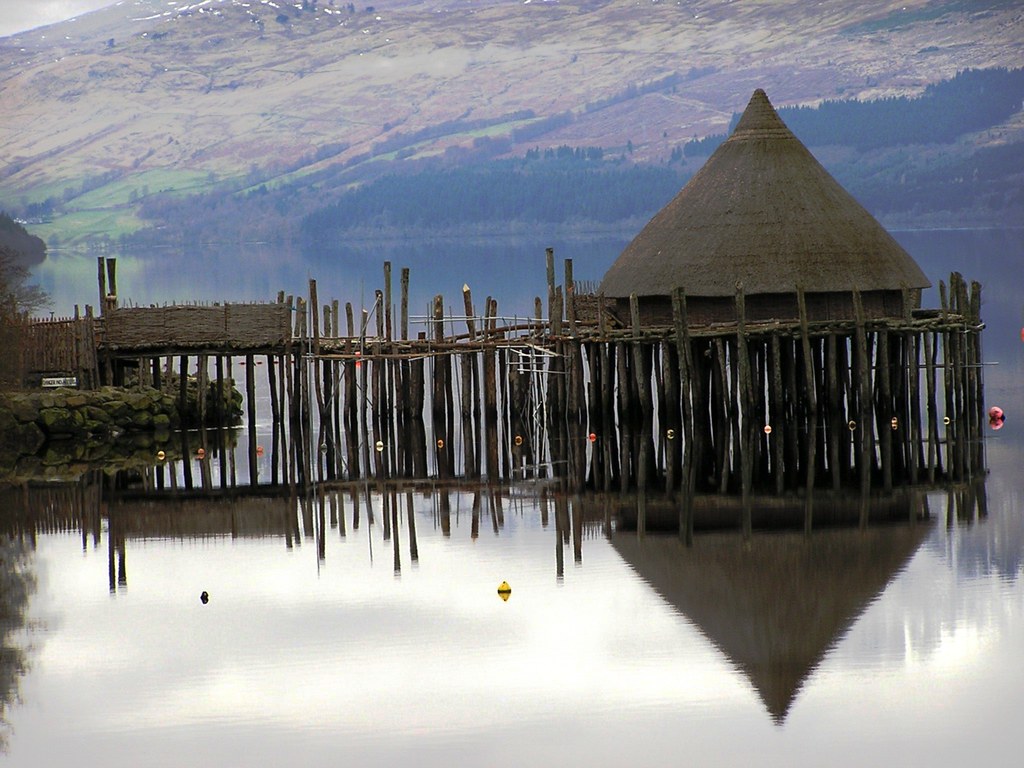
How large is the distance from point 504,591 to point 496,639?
223cm

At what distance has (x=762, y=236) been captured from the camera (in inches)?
1430

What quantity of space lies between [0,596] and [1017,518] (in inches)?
532

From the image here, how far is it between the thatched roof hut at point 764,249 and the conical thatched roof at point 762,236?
0.06ft

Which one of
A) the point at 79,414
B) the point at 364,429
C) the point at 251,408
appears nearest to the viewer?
the point at 79,414

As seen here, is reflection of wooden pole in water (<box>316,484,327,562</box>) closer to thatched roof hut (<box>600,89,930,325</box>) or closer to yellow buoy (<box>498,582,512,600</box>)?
yellow buoy (<box>498,582,512,600</box>)

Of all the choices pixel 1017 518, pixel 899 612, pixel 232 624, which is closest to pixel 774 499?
pixel 1017 518

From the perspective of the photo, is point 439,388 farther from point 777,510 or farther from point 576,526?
point 777,510

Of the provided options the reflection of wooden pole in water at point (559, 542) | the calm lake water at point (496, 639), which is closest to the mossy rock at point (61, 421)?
the calm lake water at point (496, 639)

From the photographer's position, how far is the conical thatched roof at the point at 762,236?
35812 mm

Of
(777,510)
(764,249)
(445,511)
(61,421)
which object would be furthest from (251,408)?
(777,510)

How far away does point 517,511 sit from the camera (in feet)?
92.1

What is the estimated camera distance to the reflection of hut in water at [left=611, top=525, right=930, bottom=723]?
1875cm

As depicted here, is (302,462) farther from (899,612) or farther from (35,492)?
(899,612)

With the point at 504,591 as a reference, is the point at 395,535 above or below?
above
